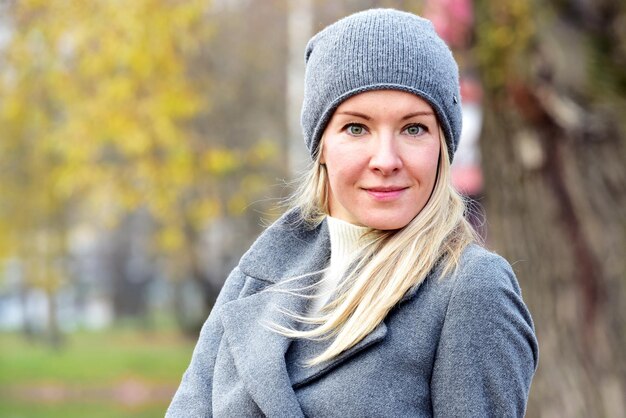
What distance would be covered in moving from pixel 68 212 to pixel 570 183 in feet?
69.0

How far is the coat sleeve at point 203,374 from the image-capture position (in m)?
2.63

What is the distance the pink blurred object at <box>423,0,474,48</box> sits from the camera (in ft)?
24.4

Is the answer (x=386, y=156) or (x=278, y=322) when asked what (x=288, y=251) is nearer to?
(x=278, y=322)

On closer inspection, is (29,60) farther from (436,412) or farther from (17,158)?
(17,158)

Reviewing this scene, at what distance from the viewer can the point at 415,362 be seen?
2.35 m

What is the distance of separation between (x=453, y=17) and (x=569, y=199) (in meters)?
2.51

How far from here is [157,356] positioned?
24359 millimetres

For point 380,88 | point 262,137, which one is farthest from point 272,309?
point 262,137

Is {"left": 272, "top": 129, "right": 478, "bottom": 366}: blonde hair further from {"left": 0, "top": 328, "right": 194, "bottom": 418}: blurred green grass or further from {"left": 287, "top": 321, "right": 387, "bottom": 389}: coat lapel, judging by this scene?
{"left": 0, "top": 328, "right": 194, "bottom": 418}: blurred green grass

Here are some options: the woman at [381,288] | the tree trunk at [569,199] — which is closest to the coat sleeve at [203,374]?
the woman at [381,288]

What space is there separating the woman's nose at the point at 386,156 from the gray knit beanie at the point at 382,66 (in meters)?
0.11

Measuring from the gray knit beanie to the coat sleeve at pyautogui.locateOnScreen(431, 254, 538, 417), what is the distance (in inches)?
14.4

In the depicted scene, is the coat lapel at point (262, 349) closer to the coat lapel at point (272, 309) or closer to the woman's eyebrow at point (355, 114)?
the coat lapel at point (272, 309)

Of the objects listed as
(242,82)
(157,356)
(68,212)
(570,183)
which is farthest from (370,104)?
(68,212)
